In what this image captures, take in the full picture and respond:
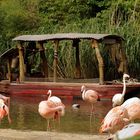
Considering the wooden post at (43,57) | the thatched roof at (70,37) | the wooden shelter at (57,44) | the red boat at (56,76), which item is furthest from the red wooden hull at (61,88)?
the thatched roof at (70,37)

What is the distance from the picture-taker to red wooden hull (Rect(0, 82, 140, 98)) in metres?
19.2

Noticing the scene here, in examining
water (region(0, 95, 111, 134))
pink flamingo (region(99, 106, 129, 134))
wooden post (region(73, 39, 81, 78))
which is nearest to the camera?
pink flamingo (region(99, 106, 129, 134))

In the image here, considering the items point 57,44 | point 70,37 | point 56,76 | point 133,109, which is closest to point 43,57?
point 56,76

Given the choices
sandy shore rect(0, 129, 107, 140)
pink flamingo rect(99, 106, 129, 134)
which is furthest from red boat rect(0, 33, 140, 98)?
pink flamingo rect(99, 106, 129, 134)

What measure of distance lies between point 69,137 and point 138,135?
6.48m

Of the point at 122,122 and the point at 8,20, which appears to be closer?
the point at 122,122

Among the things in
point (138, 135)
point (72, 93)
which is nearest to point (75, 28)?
point (72, 93)

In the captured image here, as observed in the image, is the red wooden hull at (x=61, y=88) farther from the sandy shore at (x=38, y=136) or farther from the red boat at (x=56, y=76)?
the sandy shore at (x=38, y=136)

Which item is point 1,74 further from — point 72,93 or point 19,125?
point 19,125

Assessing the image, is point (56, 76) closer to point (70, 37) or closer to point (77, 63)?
point (77, 63)

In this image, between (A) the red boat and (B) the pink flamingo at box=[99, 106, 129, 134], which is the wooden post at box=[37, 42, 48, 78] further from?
(B) the pink flamingo at box=[99, 106, 129, 134]

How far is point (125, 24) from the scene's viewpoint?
2480cm

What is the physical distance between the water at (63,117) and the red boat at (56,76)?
463mm

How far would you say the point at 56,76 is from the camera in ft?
72.5
